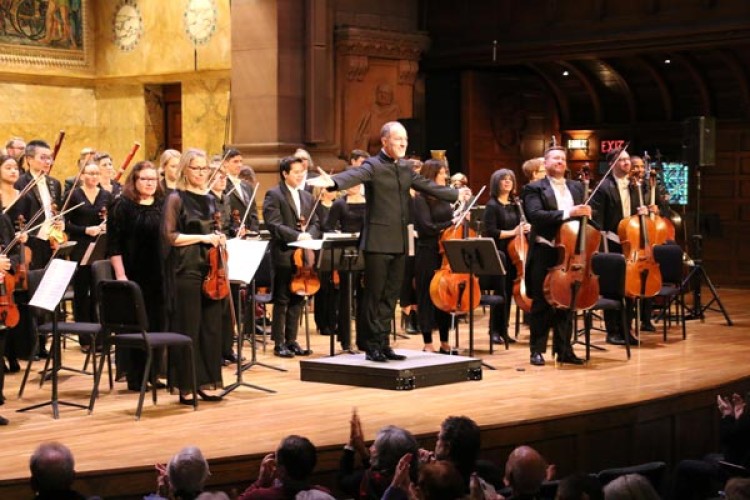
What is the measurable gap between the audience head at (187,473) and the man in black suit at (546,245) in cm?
450

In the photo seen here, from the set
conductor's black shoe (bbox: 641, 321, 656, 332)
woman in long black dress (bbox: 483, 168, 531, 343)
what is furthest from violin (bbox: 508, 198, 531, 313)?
conductor's black shoe (bbox: 641, 321, 656, 332)

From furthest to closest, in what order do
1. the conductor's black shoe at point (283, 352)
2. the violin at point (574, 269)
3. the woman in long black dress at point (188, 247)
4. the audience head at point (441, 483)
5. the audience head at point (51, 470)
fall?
the conductor's black shoe at point (283, 352) < the violin at point (574, 269) < the woman in long black dress at point (188, 247) < the audience head at point (51, 470) < the audience head at point (441, 483)

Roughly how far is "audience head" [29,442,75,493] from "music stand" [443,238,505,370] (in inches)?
178

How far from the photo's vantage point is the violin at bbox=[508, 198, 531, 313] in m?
9.77

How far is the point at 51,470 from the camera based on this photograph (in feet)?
15.0

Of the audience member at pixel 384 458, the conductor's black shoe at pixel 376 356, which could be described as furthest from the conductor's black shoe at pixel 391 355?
the audience member at pixel 384 458

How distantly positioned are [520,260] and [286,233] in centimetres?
187

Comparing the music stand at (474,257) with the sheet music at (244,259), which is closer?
the sheet music at (244,259)

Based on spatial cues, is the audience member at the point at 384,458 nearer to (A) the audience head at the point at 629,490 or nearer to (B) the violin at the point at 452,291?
(A) the audience head at the point at 629,490

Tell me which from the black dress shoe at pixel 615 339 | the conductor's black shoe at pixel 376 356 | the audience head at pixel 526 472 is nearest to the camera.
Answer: the audience head at pixel 526 472

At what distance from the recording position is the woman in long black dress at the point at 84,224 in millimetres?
9789

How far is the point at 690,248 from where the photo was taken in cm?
1426

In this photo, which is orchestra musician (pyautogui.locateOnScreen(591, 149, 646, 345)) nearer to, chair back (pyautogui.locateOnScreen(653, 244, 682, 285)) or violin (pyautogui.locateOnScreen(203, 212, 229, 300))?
chair back (pyautogui.locateOnScreen(653, 244, 682, 285))

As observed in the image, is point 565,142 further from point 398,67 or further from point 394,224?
point 394,224
